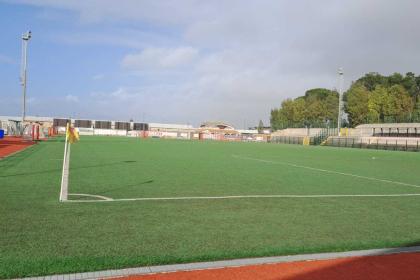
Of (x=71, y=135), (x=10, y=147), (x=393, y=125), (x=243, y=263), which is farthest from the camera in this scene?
(x=393, y=125)

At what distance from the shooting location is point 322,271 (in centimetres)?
490

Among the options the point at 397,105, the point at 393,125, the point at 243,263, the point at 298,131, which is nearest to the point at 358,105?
the point at 397,105

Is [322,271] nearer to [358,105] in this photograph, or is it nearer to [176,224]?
[176,224]

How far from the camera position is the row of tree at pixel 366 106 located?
7562 centimetres

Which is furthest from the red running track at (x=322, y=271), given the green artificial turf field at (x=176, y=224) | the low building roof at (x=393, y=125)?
the low building roof at (x=393, y=125)

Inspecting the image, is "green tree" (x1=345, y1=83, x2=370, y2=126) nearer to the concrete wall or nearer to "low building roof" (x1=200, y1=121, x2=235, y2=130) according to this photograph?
the concrete wall

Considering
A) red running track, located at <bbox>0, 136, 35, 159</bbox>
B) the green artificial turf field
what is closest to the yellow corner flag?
the green artificial turf field

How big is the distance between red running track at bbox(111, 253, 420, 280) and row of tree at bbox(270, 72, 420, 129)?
225 feet

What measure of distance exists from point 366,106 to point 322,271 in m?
81.2

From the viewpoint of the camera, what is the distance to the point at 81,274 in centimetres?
446

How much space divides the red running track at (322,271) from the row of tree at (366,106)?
68.6 meters

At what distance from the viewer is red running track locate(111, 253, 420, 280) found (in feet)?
15.0

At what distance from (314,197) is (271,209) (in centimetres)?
237

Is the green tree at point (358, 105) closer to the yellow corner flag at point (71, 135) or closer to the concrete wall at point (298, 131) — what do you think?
the concrete wall at point (298, 131)
